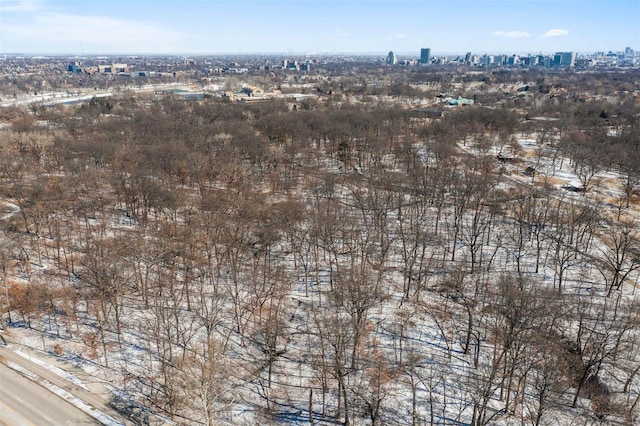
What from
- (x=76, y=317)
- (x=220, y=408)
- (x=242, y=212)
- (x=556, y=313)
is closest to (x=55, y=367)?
(x=76, y=317)

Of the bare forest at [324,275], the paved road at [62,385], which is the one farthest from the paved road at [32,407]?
the bare forest at [324,275]

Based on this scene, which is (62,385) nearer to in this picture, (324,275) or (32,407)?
(32,407)

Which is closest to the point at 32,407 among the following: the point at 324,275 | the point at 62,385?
the point at 62,385

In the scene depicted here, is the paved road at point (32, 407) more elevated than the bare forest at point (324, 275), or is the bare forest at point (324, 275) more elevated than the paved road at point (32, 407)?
the bare forest at point (324, 275)

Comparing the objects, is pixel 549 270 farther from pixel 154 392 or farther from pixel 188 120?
pixel 188 120

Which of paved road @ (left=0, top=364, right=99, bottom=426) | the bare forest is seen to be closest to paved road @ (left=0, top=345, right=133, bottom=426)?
paved road @ (left=0, top=364, right=99, bottom=426)

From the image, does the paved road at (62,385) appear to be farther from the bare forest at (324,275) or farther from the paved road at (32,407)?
the bare forest at (324,275)

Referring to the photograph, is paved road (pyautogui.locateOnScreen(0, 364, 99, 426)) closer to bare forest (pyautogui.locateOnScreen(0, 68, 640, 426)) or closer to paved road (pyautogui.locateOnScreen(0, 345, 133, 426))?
paved road (pyautogui.locateOnScreen(0, 345, 133, 426))
